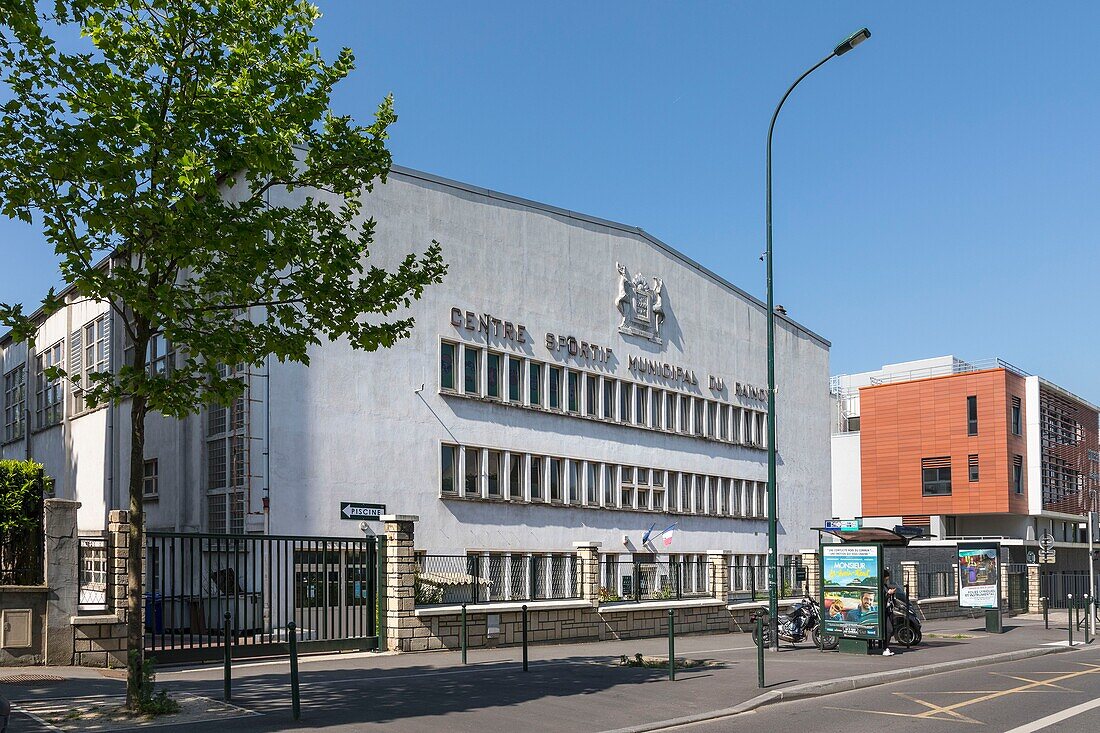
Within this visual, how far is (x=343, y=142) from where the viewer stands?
1412 cm

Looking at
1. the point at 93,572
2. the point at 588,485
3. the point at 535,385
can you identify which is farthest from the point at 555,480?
the point at 93,572

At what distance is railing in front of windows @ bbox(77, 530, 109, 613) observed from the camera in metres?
17.4

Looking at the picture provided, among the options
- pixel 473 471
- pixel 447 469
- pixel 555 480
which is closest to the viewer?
pixel 447 469

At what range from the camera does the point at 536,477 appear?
3816cm

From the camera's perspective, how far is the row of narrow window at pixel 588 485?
35.1 m

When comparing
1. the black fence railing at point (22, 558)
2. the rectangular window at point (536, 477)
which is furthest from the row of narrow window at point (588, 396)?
the black fence railing at point (22, 558)

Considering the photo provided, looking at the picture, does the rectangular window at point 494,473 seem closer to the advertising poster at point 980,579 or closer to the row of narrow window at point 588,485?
the row of narrow window at point 588,485

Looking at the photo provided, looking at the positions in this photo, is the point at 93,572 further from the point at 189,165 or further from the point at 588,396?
the point at 588,396

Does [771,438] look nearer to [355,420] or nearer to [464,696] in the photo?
[464,696]

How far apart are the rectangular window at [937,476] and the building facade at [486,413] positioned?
23.0 m

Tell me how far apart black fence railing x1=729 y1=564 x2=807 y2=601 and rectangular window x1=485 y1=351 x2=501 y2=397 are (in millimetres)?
9492

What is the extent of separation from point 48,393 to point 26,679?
1097 inches

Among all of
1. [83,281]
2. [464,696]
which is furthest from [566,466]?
[83,281]

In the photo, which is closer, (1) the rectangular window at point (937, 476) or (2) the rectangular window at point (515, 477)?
(2) the rectangular window at point (515, 477)
